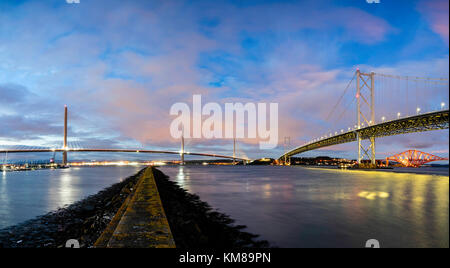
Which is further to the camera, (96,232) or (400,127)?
(400,127)

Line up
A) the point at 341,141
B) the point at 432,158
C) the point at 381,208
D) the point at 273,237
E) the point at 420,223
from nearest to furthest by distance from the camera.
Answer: the point at 273,237 < the point at 420,223 < the point at 381,208 < the point at 341,141 < the point at 432,158

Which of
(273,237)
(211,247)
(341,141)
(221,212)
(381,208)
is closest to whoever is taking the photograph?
(211,247)

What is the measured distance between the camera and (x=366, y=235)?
7.71m

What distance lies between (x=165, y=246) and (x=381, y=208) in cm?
1167

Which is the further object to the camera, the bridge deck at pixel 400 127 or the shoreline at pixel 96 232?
the bridge deck at pixel 400 127

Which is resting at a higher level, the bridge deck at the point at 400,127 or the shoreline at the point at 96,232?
the bridge deck at the point at 400,127

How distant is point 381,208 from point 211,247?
9671 millimetres

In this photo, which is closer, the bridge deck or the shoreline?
the shoreline

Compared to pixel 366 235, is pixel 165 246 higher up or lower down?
higher up

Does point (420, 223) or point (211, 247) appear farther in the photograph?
point (420, 223)

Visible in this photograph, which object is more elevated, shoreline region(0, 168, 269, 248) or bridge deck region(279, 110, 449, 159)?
bridge deck region(279, 110, 449, 159)

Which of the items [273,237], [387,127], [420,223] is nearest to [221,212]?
[273,237]

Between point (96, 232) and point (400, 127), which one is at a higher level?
point (400, 127)
